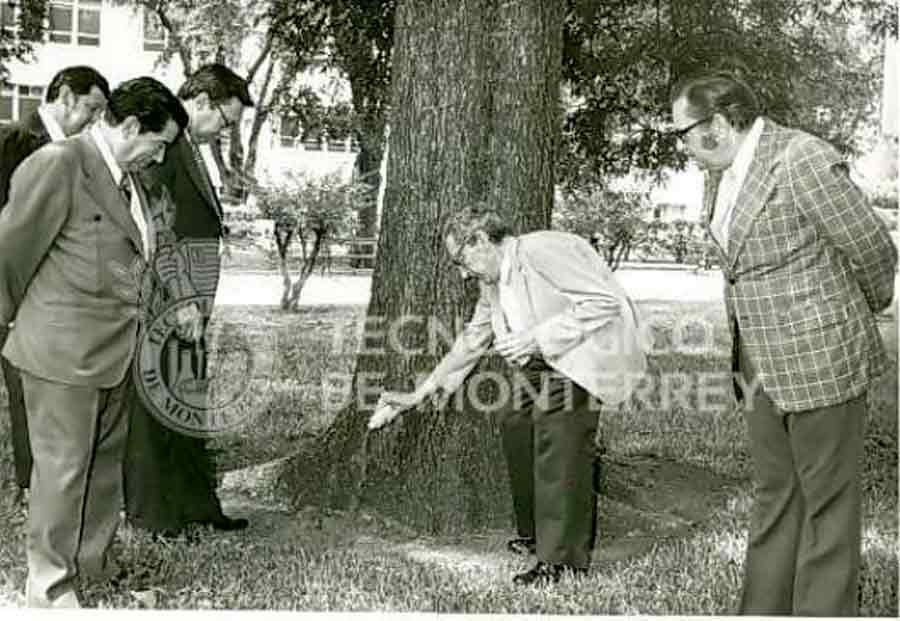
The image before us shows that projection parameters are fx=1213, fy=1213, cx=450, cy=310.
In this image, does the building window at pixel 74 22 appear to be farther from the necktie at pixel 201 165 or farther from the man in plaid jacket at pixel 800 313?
the man in plaid jacket at pixel 800 313

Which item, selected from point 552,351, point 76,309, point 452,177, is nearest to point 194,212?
point 76,309

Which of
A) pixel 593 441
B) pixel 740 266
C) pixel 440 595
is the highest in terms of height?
pixel 740 266

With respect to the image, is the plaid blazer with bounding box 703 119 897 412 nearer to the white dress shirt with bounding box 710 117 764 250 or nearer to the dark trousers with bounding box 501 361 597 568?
the white dress shirt with bounding box 710 117 764 250

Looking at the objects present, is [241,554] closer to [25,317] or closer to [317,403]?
[317,403]

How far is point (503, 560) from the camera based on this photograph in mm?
4188

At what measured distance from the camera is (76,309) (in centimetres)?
373

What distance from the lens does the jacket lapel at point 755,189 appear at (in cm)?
353

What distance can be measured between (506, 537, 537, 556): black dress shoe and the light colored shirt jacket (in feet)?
1.85

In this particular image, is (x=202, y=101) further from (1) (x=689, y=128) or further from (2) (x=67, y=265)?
(1) (x=689, y=128)

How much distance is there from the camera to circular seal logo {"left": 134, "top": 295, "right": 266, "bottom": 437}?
13.6ft

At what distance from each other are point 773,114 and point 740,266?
773 millimetres

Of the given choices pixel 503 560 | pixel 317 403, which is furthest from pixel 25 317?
pixel 503 560

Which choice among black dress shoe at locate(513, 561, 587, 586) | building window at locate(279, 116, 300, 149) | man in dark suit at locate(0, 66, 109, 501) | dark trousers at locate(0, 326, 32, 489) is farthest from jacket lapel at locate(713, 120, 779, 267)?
dark trousers at locate(0, 326, 32, 489)

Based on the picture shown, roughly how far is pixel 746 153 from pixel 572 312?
2.48ft
